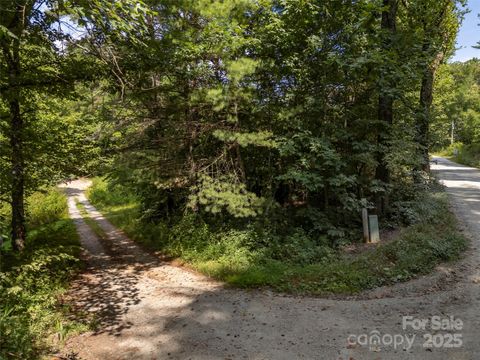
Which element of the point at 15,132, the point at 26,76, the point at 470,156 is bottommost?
the point at 470,156

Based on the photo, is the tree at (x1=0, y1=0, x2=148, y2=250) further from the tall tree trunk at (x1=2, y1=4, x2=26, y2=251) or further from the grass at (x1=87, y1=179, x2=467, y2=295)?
the grass at (x1=87, y1=179, x2=467, y2=295)

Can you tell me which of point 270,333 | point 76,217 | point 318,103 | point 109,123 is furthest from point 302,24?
point 76,217

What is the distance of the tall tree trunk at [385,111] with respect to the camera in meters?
9.87

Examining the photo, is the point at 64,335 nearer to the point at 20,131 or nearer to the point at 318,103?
the point at 20,131

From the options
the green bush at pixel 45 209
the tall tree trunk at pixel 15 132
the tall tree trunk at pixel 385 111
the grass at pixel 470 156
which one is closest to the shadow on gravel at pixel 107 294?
the tall tree trunk at pixel 15 132

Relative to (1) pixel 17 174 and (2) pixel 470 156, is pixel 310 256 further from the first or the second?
(2) pixel 470 156

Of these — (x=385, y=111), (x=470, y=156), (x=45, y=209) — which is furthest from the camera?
(x=470, y=156)

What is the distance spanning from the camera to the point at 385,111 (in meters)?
10.5

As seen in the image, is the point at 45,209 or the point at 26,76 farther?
the point at 45,209

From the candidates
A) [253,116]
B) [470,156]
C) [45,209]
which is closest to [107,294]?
[253,116]

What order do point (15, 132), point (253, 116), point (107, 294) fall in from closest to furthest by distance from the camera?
point (15, 132) < point (107, 294) < point (253, 116)

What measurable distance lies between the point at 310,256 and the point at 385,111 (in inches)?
201

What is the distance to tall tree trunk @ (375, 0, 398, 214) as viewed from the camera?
9.87m

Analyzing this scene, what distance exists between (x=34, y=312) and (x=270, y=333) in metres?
3.89
